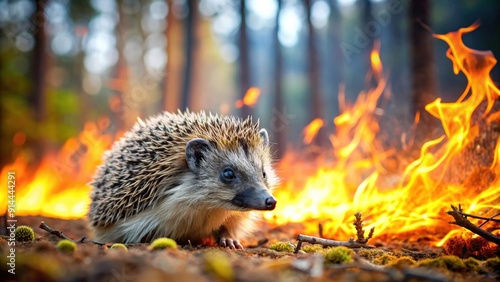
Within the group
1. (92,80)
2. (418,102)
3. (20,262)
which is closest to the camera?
(20,262)

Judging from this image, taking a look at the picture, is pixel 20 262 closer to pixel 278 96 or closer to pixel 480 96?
pixel 480 96

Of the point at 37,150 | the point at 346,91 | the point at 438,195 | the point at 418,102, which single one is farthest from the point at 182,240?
the point at 346,91

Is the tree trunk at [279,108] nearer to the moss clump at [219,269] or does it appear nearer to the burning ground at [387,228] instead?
the burning ground at [387,228]

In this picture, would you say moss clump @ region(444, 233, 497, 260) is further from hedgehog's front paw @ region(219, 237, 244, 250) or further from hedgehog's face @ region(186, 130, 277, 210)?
hedgehog's front paw @ region(219, 237, 244, 250)

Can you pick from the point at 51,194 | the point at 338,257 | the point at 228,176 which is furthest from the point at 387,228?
the point at 51,194

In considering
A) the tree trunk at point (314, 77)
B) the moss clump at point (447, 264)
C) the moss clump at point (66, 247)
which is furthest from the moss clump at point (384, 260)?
the tree trunk at point (314, 77)

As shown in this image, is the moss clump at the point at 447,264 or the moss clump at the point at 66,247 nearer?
the moss clump at the point at 66,247
